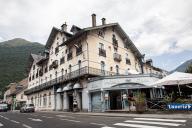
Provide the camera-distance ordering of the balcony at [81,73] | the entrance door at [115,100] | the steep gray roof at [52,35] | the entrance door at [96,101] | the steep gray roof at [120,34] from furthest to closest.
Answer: the steep gray roof at [52,35] < the steep gray roof at [120,34] < the balcony at [81,73] < the entrance door at [96,101] < the entrance door at [115,100]

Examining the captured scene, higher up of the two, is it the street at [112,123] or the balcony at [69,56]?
the balcony at [69,56]

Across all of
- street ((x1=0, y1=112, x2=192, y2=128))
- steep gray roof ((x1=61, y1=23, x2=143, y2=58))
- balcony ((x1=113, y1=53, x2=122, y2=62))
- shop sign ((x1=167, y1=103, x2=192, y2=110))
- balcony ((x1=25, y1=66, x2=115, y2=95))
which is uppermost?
steep gray roof ((x1=61, y1=23, x2=143, y2=58))

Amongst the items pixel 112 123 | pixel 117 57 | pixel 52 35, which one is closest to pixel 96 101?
pixel 117 57

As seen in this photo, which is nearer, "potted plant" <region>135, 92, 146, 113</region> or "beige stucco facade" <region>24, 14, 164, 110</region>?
"potted plant" <region>135, 92, 146, 113</region>

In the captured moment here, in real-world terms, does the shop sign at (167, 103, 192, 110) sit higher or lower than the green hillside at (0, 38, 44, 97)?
lower

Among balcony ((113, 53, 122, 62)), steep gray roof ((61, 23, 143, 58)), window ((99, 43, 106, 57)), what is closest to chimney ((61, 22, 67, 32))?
steep gray roof ((61, 23, 143, 58))

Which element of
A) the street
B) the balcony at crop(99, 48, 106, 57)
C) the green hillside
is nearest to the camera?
the street

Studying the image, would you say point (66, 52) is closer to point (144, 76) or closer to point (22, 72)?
point (144, 76)

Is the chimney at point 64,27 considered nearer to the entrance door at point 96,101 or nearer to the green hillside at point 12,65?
the entrance door at point 96,101

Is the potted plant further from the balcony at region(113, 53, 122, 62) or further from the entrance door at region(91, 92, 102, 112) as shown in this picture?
the balcony at region(113, 53, 122, 62)

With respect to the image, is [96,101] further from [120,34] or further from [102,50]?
[120,34]

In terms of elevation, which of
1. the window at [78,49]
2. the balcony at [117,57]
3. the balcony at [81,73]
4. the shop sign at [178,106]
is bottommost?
the shop sign at [178,106]

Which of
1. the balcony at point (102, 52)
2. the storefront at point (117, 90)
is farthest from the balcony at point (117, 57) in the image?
the storefront at point (117, 90)

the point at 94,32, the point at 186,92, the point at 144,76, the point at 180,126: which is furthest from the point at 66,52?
the point at 180,126
